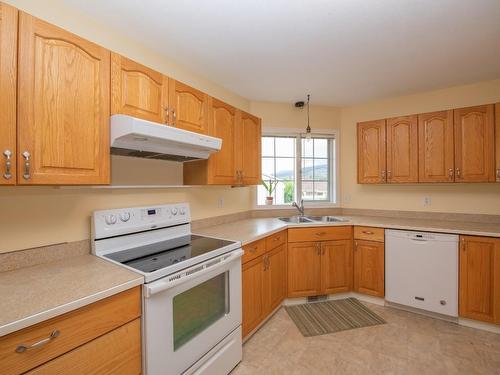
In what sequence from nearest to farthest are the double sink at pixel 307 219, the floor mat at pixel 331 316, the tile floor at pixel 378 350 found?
1. the tile floor at pixel 378 350
2. the floor mat at pixel 331 316
3. the double sink at pixel 307 219

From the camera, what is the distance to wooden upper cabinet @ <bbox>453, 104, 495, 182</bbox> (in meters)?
2.35

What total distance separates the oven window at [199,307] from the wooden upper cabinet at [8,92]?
98 cm

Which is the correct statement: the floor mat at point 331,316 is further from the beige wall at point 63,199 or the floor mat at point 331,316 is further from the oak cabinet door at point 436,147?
the beige wall at point 63,199

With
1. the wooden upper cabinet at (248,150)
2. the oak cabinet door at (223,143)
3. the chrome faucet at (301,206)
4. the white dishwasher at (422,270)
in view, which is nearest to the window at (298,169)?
the chrome faucet at (301,206)

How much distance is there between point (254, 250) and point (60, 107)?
1595mm

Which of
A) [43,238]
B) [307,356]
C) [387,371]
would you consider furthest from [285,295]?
[43,238]

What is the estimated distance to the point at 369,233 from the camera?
2.65 metres

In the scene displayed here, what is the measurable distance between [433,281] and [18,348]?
2938 millimetres

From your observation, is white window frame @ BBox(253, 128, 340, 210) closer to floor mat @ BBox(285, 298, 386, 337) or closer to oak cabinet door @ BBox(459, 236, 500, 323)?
floor mat @ BBox(285, 298, 386, 337)

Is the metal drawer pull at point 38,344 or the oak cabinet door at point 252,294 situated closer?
the metal drawer pull at point 38,344

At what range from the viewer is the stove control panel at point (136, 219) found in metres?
1.53

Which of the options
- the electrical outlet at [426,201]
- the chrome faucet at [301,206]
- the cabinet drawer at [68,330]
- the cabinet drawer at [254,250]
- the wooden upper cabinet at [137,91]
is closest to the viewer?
the cabinet drawer at [68,330]

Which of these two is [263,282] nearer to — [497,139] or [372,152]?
[372,152]

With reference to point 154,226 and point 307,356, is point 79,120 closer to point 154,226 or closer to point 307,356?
point 154,226
